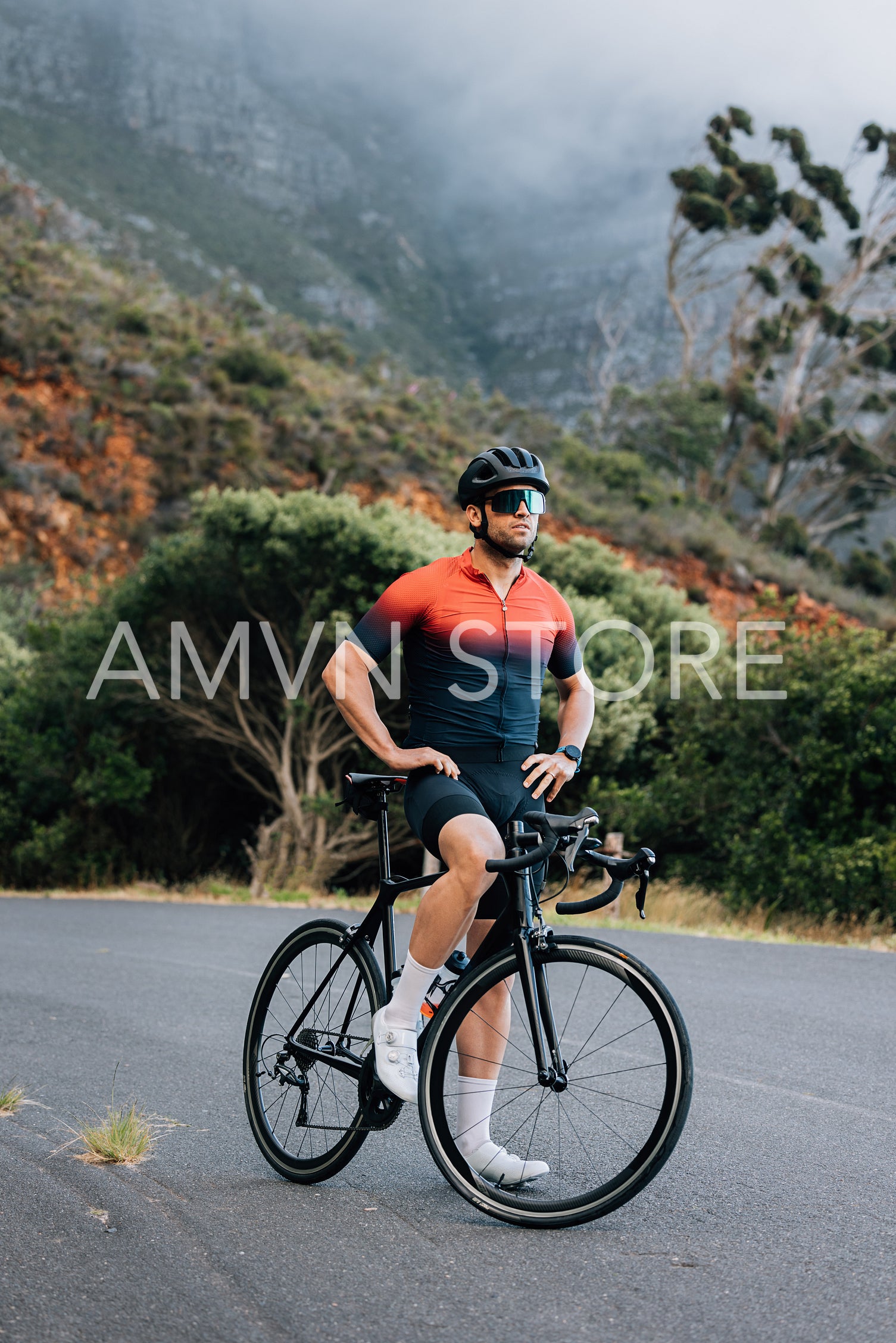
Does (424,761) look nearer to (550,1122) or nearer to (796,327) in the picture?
(550,1122)

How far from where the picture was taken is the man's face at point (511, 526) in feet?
11.9

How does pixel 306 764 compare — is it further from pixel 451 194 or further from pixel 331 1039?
pixel 451 194

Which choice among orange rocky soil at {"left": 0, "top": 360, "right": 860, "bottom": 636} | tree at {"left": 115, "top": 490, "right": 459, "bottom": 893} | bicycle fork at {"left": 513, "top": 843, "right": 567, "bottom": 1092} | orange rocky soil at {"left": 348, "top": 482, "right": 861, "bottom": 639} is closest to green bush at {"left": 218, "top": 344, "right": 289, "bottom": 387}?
orange rocky soil at {"left": 0, "top": 360, "right": 860, "bottom": 636}

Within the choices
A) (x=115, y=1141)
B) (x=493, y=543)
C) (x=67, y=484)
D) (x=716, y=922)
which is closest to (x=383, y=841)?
(x=493, y=543)

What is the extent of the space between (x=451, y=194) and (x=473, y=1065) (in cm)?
13586

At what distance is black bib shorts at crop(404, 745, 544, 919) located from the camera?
3416mm

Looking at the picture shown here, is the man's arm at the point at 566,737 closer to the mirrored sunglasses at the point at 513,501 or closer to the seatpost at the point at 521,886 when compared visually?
the seatpost at the point at 521,886

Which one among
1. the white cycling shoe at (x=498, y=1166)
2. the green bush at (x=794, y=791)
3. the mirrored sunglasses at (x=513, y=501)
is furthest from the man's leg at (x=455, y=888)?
the green bush at (x=794, y=791)

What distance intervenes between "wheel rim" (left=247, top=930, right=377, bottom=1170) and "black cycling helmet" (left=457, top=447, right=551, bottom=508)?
1454mm

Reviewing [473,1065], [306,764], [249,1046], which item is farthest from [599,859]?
[306,764]

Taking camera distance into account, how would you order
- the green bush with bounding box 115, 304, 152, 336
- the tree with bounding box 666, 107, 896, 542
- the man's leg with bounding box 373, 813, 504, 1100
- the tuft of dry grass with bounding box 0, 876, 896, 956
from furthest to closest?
the tree with bounding box 666, 107, 896, 542, the green bush with bounding box 115, 304, 152, 336, the tuft of dry grass with bounding box 0, 876, 896, 956, the man's leg with bounding box 373, 813, 504, 1100

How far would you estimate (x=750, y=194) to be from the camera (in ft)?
157

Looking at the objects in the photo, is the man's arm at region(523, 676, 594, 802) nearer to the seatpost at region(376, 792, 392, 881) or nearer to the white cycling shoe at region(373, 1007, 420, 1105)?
the seatpost at region(376, 792, 392, 881)

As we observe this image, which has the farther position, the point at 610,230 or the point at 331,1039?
the point at 610,230
